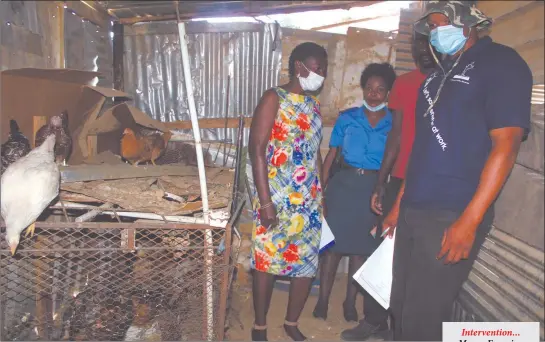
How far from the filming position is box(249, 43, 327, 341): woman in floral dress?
271cm

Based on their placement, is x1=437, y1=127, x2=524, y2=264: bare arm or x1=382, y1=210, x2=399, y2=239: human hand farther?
x1=382, y1=210, x2=399, y2=239: human hand

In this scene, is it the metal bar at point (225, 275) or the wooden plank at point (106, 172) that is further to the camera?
the wooden plank at point (106, 172)

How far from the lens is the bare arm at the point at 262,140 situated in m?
2.69

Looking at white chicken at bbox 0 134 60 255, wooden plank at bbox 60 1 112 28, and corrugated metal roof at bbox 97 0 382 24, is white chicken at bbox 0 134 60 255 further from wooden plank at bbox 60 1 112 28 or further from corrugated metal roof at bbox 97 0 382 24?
corrugated metal roof at bbox 97 0 382 24

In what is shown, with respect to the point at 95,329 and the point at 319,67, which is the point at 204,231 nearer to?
the point at 95,329

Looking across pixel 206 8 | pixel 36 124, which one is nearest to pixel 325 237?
pixel 36 124

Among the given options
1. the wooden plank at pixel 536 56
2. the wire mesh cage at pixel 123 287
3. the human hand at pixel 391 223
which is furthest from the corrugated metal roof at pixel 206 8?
the human hand at pixel 391 223

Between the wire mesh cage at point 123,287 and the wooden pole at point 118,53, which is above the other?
the wooden pole at point 118,53

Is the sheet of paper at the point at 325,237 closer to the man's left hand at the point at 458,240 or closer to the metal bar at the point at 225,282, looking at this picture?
the metal bar at the point at 225,282

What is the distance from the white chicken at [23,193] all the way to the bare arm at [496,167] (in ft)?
6.33

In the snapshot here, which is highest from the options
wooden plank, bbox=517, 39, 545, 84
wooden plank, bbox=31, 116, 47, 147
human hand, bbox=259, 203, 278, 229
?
wooden plank, bbox=517, 39, 545, 84

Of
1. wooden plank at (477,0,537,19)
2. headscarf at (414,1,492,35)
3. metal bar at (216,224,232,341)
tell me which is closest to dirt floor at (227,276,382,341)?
metal bar at (216,224,232,341)

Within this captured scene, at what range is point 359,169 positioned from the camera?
344 centimetres

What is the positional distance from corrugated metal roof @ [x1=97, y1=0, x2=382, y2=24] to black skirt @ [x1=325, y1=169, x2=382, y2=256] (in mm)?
1840
